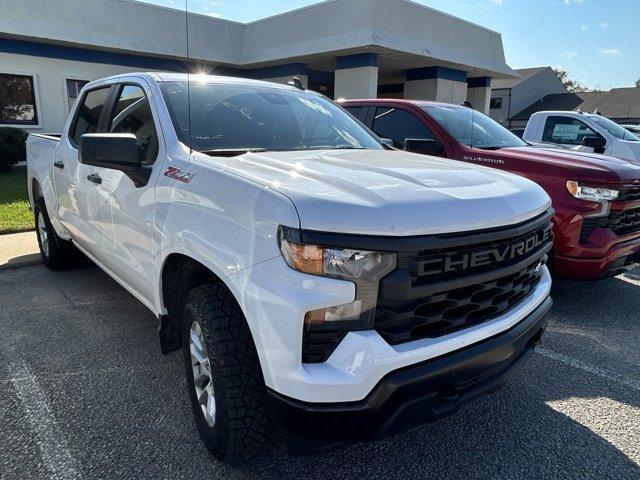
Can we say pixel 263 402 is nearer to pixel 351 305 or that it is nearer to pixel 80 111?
pixel 351 305

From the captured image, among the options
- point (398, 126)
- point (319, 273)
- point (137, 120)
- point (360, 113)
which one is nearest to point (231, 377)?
point (319, 273)

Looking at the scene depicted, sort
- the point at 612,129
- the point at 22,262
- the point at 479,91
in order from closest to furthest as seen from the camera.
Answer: the point at 22,262 < the point at 612,129 < the point at 479,91

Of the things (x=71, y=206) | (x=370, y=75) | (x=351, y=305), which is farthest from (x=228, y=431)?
(x=370, y=75)

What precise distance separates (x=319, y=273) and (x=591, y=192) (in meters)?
3.26

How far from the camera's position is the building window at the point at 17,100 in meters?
15.3

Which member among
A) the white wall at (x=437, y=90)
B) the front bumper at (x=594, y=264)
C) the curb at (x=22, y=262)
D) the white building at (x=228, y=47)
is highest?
the white building at (x=228, y=47)

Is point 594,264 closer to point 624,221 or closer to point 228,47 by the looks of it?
point 624,221

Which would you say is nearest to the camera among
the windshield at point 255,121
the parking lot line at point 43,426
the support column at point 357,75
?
the parking lot line at point 43,426

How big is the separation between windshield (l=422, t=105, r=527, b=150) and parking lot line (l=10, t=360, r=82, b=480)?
4.41 meters

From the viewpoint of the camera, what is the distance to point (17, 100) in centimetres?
1556

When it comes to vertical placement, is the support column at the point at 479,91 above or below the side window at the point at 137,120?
above

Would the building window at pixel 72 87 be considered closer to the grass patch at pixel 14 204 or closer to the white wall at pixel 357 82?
the grass patch at pixel 14 204

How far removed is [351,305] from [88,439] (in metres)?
1.67

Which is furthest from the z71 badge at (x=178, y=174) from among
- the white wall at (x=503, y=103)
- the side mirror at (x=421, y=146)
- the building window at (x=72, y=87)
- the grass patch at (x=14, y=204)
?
the white wall at (x=503, y=103)
